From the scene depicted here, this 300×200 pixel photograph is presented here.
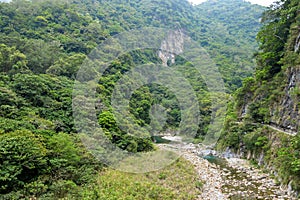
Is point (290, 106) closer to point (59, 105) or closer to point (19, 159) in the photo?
point (59, 105)

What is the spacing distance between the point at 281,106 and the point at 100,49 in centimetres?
3016

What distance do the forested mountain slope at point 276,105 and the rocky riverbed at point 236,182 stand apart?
0.80 m

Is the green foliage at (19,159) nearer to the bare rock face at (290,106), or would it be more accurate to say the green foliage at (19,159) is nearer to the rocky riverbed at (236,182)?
the rocky riverbed at (236,182)

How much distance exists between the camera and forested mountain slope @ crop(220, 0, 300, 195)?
47.6 ft

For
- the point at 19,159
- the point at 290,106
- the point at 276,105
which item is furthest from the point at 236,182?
the point at 19,159

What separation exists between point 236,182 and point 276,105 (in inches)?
298

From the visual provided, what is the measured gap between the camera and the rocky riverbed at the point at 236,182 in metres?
12.8

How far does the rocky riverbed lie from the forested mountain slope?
80 centimetres

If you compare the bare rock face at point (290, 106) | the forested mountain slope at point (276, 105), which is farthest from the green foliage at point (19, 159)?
the bare rock face at point (290, 106)

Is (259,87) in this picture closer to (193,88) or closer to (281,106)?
(281,106)

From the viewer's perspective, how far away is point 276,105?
19219 millimetres

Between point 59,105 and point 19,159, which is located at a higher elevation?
point 59,105

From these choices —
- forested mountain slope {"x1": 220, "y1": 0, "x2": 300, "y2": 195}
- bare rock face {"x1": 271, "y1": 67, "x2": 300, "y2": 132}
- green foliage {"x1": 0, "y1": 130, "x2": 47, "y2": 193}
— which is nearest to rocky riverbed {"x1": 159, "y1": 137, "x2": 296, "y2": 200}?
forested mountain slope {"x1": 220, "y1": 0, "x2": 300, "y2": 195}

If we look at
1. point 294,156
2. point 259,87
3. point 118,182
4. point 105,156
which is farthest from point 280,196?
point 259,87
